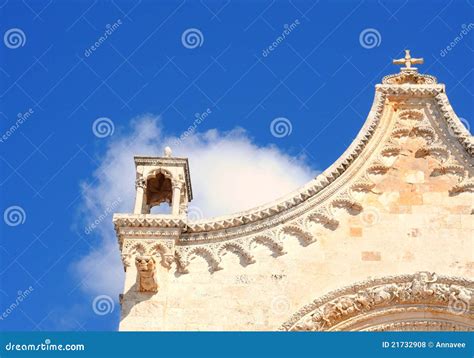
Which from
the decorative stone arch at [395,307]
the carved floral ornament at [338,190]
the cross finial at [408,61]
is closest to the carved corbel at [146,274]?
the carved floral ornament at [338,190]

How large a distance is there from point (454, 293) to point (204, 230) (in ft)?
14.4

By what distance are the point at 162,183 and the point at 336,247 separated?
11.3 ft

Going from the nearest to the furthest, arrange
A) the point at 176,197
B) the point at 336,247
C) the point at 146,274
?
1. the point at 146,274
2. the point at 336,247
3. the point at 176,197

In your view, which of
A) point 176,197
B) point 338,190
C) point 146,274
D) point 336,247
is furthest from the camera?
point 338,190

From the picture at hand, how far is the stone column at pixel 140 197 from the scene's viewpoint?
20577 millimetres

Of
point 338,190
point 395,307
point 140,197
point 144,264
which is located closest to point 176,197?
point 140,197

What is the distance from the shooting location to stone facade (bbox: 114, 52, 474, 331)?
63.8ft

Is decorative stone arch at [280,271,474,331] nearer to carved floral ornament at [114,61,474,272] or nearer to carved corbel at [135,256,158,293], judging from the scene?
carved floral ornament at [114,61,474,272]

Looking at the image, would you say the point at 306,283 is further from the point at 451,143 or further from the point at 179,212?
the point at 451,143

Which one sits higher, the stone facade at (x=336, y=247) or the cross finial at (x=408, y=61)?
the cross finial at (x=408, y=61)

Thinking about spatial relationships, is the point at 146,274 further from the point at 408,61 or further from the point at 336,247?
the point at 408,61

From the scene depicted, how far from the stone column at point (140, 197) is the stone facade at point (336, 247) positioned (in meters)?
0.03

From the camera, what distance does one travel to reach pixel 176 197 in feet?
68.0

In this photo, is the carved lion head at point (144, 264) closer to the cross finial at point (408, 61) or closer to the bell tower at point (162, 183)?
the bell tower at point (162, 183)
